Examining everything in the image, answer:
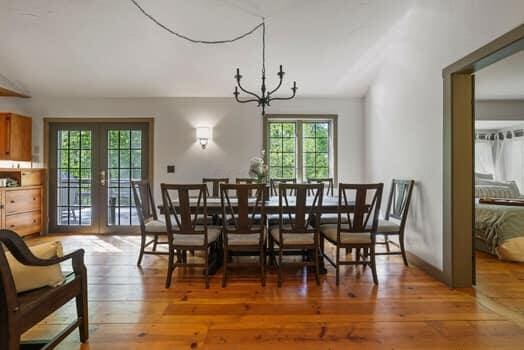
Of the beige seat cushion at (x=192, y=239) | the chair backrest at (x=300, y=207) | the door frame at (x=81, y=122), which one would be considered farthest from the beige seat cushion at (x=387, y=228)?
the door frame at (x=81, y=122)

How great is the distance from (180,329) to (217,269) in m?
1.20

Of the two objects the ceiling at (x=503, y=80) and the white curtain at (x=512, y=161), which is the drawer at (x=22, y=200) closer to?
the ceiling at (x=503, y=80)

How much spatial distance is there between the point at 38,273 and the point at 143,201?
1.99 meters

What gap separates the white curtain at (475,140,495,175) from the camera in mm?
6181

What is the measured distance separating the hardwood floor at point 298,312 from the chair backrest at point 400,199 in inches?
24.8

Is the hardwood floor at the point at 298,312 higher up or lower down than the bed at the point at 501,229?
lower down

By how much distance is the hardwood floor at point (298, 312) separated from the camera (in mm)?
1916

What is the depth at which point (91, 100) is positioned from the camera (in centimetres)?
494

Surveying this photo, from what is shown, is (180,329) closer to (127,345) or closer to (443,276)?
(127,345)

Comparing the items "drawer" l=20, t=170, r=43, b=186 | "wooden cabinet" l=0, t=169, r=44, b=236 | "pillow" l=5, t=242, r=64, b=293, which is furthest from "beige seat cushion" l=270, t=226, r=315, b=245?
"drawer" l=20, t=170, r=43, b=186

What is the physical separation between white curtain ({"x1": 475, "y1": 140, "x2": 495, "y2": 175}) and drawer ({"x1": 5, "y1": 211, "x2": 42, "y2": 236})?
26.4ft

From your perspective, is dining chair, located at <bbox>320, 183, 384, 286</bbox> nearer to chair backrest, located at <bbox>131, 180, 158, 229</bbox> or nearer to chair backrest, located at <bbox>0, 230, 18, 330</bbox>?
chair backrest, located at <bbox>131, 180, 158, 229</bbox>

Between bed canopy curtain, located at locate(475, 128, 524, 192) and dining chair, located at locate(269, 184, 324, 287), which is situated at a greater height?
bed canopy curtain, located at locate(475, 128, 524, 192)

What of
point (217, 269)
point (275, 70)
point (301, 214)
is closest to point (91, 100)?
point (275, 70)
